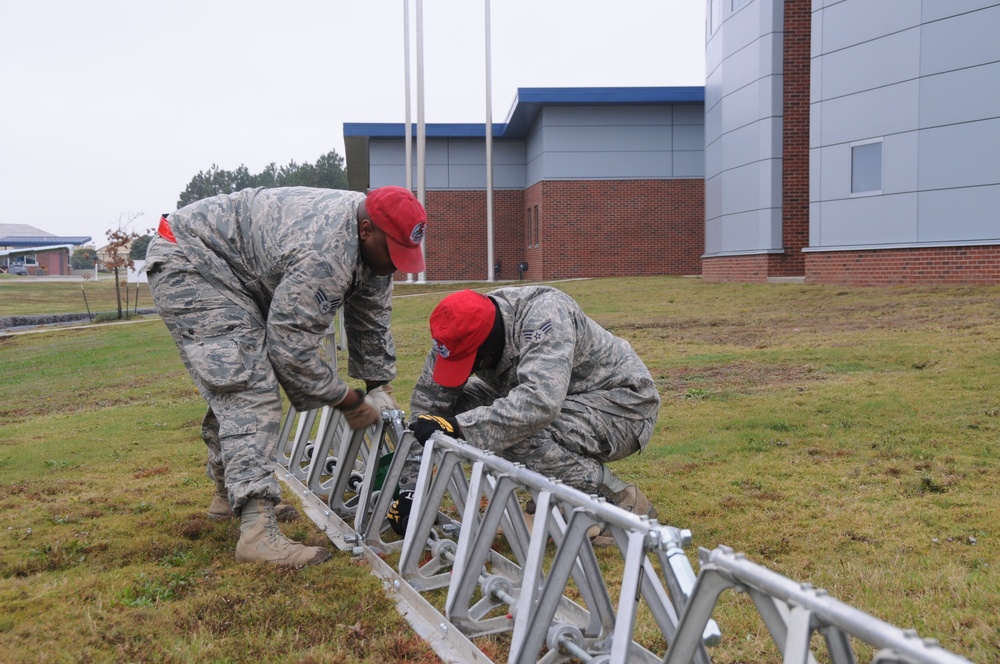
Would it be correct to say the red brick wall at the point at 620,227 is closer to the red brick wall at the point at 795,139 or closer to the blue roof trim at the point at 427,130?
the blue roof trim at the point at 427,130

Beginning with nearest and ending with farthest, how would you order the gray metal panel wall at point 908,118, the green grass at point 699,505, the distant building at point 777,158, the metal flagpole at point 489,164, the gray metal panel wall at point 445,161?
the green grass at point 699,505
the gray metal panel wall at point 908,118
the distant building at point 777,158
the metal flagpole at point 489,164
the gray metal panel wall at point 445,161

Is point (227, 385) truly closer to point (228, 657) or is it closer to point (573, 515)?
point (228, 657)

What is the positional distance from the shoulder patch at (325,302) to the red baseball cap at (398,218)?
315 millimetres

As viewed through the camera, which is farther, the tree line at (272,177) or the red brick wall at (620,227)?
the tree line at (272,177)

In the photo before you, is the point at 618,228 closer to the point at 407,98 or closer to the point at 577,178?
the point at 577,178

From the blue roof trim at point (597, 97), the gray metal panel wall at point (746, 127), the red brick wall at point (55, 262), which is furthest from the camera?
the red brick wall at point (55, 262)

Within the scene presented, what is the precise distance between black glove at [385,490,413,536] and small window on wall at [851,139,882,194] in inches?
528

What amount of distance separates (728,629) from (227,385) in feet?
7.21

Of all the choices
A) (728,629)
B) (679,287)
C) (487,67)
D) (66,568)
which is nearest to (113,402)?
(66,568)

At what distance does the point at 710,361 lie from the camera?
31.7 feet

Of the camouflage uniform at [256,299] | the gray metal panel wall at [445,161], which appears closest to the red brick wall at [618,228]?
the gray metal panel wall at [445,161]

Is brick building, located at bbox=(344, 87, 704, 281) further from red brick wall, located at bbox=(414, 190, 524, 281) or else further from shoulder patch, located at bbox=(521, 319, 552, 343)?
shoulder patch, located at bbox=(521, 319, 552, 343)

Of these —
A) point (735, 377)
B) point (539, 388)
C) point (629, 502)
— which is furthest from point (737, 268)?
point (539, 388)

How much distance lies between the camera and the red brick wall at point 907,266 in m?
13.4
